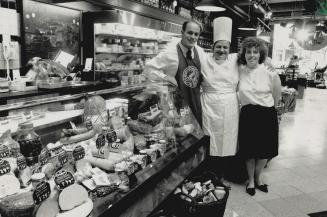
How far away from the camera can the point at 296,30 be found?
15891 mm

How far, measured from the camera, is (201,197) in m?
2.18

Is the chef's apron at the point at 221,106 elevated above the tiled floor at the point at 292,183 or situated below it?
above

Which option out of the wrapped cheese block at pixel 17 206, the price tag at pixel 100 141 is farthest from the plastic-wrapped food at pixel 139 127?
the wrapped cheese block at pixel 17 206

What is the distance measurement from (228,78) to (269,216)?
4.64ft

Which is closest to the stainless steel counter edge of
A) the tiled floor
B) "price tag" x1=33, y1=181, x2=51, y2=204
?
"price tag" x1=33, y1=181, x2=51, y2=204

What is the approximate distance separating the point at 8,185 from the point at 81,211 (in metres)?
0.30

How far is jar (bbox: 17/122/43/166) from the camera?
1.40 meters

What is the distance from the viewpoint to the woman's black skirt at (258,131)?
10.2 ft

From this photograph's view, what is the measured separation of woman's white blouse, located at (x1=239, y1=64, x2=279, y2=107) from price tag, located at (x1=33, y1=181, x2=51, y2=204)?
2.41m

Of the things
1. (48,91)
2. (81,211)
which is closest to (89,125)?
(81,211)

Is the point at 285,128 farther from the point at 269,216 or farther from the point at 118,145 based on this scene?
the point at 118,145

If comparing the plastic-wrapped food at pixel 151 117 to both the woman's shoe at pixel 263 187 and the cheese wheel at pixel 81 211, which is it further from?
the woman's shoe at pixel 263 187

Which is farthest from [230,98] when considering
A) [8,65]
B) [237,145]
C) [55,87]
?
[8,65]

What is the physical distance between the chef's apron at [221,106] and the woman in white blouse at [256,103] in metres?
0.11
